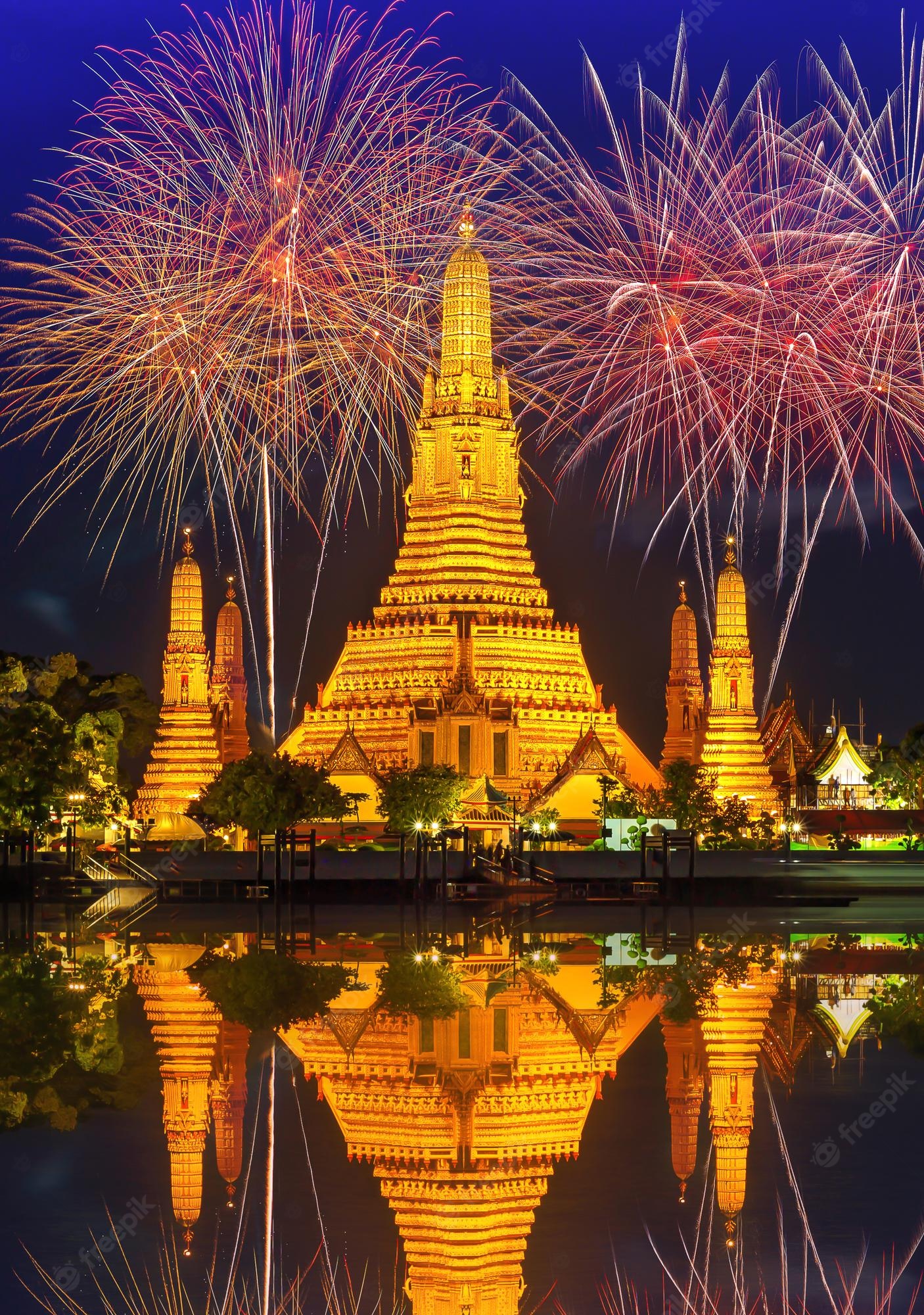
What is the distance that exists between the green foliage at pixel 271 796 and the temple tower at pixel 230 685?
16.4 m

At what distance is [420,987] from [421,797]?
42.7m

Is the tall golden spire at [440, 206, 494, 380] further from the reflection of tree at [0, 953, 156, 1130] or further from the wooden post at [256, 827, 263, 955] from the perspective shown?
the reflection of tree at [0, 953, 156, 1130]

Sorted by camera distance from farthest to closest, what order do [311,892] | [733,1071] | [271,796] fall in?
[271,796], [311,892], [733,1071]

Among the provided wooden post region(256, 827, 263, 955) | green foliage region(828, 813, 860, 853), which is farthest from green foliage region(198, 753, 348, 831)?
green foliage region(828, 813, 860, 853)

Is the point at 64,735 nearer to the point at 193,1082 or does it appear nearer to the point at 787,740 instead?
the point at 193,1082

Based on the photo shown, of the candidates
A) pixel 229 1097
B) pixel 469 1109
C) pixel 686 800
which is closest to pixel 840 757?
pixel 686 800

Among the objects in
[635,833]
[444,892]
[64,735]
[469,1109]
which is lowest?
[469,1109]

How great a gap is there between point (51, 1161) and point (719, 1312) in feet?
24.2

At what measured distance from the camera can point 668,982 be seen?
111 feet

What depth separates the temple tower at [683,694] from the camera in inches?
3745

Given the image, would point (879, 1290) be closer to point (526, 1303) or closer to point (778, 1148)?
point (526, 1303)

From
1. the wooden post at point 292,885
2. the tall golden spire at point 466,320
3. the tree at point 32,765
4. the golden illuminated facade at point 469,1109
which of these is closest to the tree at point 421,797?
the wooden post at point 292,885

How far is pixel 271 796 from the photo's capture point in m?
71.6

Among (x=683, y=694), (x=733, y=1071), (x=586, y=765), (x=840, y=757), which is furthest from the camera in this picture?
(x=840, y=757)
